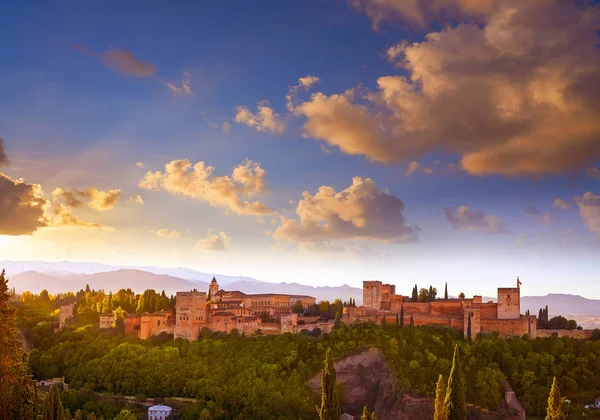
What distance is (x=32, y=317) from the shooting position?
7444 cm

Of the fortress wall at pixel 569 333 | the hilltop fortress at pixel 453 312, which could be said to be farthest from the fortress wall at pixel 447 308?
the fortress wall at pixel 569 333

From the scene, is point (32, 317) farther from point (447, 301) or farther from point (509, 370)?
point (509, 370)

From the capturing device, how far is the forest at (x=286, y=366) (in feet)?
155

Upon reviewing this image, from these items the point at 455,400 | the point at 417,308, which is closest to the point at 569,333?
the point at 417,308

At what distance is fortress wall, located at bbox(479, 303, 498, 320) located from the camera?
179 ft

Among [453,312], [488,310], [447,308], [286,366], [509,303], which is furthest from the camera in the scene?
[447,308]

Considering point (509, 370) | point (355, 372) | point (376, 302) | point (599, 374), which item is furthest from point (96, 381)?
point (599, 374)

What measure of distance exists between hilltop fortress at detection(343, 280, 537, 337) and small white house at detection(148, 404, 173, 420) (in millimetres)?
18588

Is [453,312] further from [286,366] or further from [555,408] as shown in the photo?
[555,408]

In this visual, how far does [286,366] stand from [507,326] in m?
20.0

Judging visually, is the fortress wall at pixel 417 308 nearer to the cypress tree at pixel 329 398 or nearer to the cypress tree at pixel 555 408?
the cypress tree at pixel 329 398

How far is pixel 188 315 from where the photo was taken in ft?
190

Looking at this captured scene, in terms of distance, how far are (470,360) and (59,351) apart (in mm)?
38668

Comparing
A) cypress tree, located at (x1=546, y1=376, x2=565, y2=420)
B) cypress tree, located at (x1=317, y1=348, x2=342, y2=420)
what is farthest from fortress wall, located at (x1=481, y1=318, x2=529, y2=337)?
cypress tree, located at (x1=317, y1=348, x2=342, y2=420)
